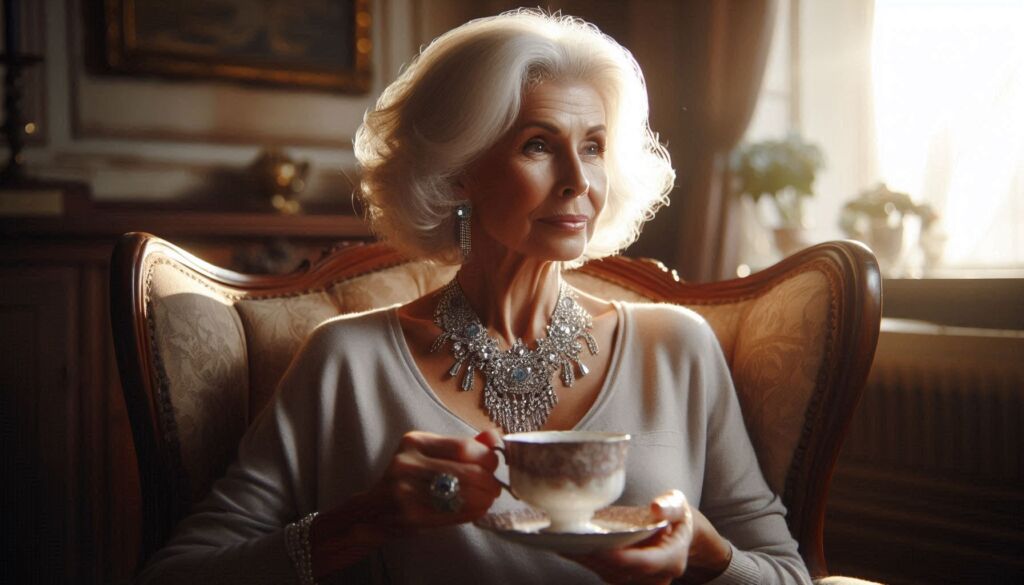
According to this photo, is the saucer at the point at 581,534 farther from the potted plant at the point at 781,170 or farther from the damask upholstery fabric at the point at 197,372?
the potted plant at the point at 781,170

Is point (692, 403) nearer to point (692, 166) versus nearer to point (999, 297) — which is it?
point (999, 297)

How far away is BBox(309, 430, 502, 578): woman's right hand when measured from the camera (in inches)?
41.3

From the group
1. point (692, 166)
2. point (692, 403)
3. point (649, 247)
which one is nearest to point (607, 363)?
point (692, 403)

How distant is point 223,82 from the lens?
3.70 metres

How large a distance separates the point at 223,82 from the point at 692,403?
9.23 ft

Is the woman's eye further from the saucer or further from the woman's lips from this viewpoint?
the saucer

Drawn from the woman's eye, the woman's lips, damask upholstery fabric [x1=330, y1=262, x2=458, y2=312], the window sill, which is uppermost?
the woman's eye

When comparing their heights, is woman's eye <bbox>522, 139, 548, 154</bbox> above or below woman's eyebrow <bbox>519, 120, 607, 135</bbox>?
below

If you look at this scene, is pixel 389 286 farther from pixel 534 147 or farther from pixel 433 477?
pixel 433 477

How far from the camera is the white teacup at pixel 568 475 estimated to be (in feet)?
3.20

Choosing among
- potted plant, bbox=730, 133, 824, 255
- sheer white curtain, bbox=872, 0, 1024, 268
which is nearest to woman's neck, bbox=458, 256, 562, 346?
potted plant, bbox=730, 133, 824, 255

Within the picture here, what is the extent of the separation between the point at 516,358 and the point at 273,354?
1.44 ft

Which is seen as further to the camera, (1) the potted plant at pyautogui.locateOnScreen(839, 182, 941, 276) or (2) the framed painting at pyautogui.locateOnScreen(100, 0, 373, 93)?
(2) the framed painting at pyautogui.locateOnScreen(100, 0, 373, 93)

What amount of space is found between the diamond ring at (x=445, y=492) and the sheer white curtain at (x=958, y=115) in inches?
87.7
